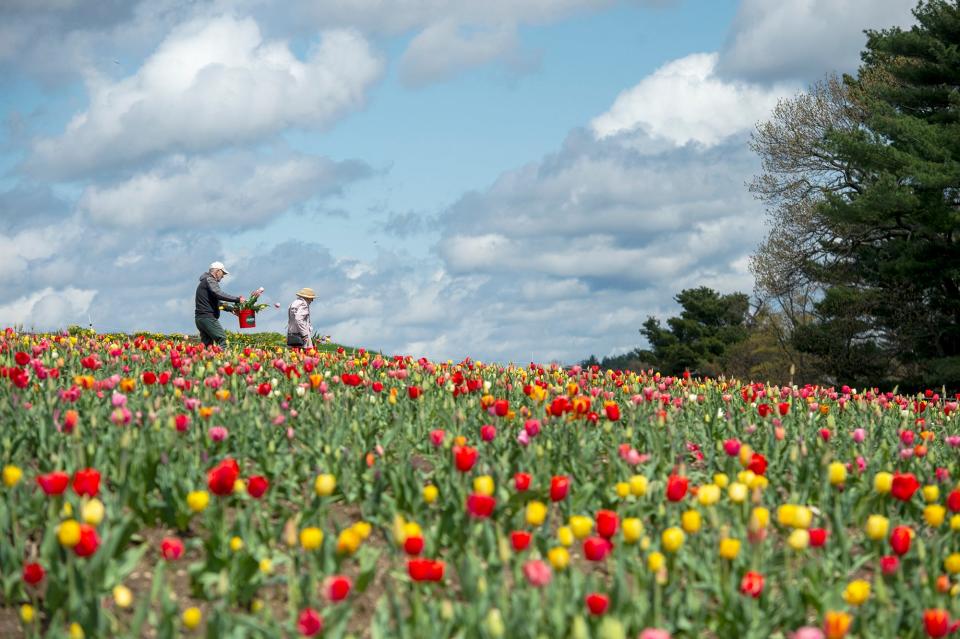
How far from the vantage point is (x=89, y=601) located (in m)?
4.45

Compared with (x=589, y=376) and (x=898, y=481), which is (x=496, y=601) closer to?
(x=898, y=481)

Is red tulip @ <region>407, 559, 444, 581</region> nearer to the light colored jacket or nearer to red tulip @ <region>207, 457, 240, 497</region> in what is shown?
red tulip @ <region>207, 457, 240, 497</region>

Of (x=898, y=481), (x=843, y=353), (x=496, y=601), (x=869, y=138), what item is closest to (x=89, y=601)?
(x=496, y=601)

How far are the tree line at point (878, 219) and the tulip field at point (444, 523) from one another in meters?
22.3

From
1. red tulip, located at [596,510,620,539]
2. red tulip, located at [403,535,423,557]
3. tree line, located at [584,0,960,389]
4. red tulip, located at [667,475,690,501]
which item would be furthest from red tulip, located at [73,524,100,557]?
tree line, located at [584,0,960,389]

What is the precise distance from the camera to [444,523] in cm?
545

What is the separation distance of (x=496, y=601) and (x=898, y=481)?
2.59 m

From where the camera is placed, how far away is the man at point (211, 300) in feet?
57.8

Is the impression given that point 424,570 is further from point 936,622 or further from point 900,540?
point 900,540

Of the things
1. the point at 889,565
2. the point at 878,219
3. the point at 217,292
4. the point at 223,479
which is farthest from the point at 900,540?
the point at 878,219

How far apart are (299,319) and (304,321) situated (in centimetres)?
15

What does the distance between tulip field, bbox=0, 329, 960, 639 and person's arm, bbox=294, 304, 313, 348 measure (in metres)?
9.67

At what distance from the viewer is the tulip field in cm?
446

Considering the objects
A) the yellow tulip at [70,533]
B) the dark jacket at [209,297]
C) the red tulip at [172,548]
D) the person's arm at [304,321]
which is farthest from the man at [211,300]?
the yellow tulip at [70,533]
